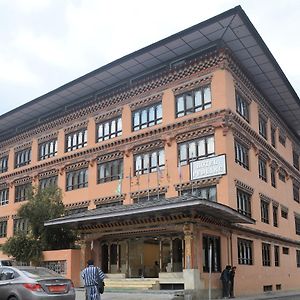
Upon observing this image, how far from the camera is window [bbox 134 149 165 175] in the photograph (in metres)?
30.8

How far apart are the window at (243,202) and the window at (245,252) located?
5.58ft

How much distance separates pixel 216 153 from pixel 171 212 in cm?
530

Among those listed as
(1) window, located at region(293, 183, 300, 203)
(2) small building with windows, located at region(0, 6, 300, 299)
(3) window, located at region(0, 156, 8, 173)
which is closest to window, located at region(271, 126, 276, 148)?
(2) small building with windows, located at region(0, 6, 300, 299)

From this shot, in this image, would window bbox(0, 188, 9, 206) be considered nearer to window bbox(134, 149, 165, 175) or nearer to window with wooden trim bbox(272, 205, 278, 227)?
window bbox(134, 149, 165, 175)

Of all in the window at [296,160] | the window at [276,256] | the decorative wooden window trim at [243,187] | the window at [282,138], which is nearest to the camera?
the decorative wooden window trim at [243,187]

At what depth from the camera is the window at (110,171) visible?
33.4 m

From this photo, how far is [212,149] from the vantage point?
28312mm

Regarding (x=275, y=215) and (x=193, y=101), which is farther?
(x=275, y=215)

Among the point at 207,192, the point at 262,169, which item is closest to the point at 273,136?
the point at 262,169

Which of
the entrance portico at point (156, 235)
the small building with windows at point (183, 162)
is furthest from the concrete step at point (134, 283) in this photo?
the entrance portico at point (156, 235)

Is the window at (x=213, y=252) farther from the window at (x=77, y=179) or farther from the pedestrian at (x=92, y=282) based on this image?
the window at (x=77, y=179)

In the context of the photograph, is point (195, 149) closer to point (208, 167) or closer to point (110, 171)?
point (208, 167)

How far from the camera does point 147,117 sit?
3238 centimetres

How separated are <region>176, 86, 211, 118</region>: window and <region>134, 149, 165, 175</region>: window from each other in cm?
282
